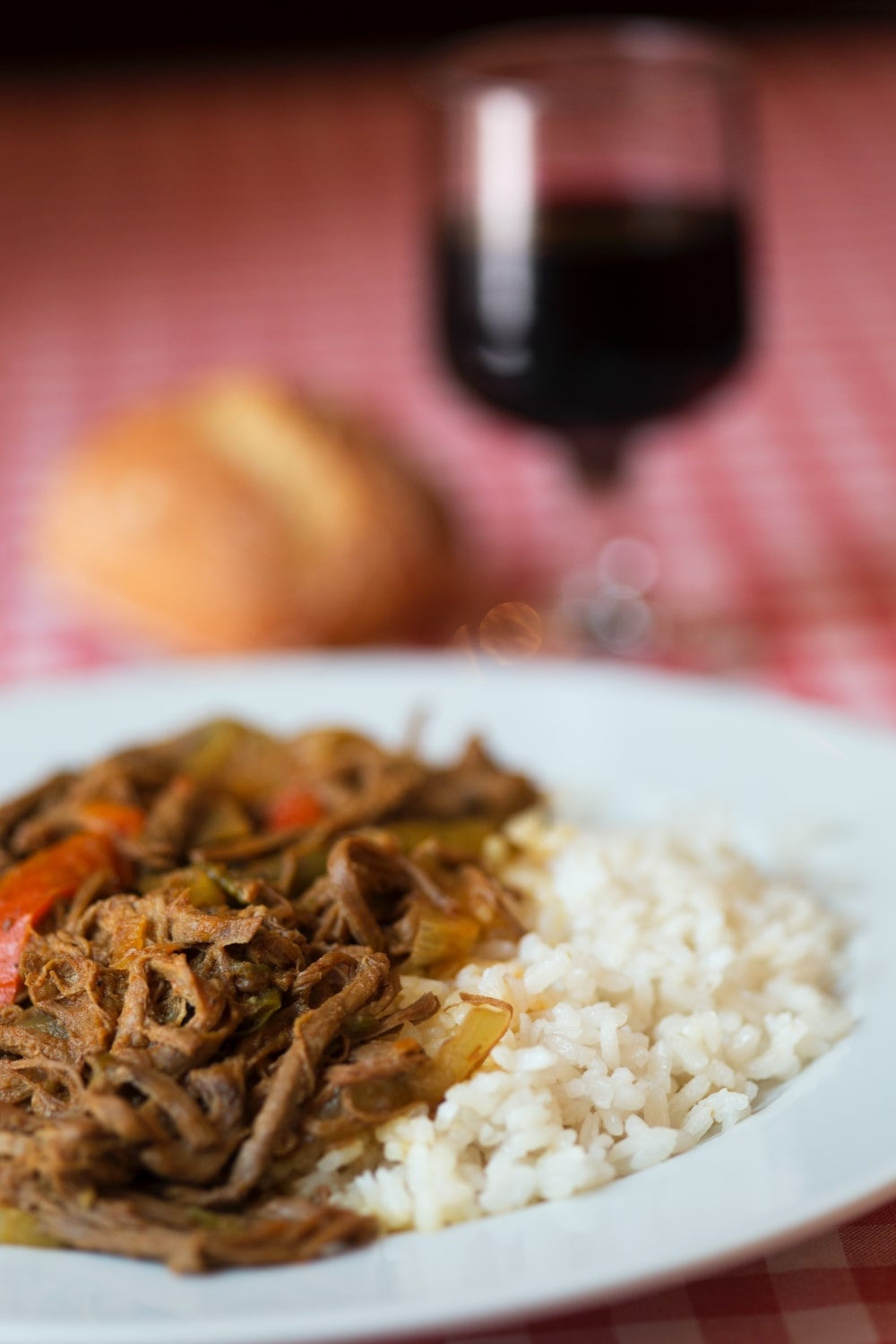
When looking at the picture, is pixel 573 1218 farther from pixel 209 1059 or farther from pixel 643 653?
pixel 643 653

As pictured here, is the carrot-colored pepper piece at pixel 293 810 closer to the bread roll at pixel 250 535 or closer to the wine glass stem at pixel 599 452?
the bread roll at pixel 250 535

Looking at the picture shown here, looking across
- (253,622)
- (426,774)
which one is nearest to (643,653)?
(253,622)

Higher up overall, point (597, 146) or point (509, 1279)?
point (597, 146)

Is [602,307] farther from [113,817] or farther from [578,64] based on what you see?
[113,817]

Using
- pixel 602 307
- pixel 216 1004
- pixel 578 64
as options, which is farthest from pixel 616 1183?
pixel 578 64

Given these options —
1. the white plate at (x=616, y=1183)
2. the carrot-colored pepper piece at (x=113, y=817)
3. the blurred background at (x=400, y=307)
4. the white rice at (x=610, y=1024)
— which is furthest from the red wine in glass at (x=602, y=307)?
the carrot-colored pepper piece at (x=113, y=817)

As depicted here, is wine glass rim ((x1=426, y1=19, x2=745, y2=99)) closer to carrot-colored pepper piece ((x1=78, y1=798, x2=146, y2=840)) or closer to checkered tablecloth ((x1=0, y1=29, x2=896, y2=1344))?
checkered tablecloth ((x1=0, y1=29, x2=896, y2=1344))
